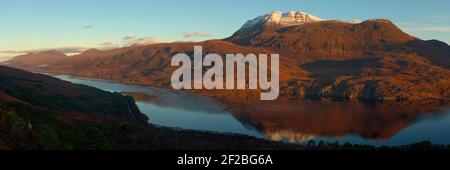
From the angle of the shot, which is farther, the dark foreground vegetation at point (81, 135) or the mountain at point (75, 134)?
the dark foreground vegetation at point (81, 135)

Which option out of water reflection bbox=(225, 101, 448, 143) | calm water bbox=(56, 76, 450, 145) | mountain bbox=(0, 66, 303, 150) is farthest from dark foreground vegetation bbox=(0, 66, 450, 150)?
water reflection bbox=(225, 101, 448, 143)

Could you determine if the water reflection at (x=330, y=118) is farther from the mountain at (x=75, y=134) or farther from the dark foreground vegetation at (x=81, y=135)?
the mountain at (x=75, y=134)

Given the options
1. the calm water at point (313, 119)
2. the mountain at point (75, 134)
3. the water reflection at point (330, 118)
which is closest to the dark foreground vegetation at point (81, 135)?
the mountain at point (75, 134)

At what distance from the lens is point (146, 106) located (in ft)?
569

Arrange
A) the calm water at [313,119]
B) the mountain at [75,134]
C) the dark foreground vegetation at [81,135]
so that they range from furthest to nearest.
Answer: the calm water at [313,119], the dark foreground vegetation at [81,135], the mountain at [75,134]

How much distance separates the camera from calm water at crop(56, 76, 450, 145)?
379 feet

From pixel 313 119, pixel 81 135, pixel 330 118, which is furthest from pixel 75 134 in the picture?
pixel 330 118

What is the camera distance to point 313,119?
14450 cm

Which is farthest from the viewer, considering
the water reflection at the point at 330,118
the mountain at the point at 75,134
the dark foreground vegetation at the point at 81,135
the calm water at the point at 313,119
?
the water reflection at the point at 330,118

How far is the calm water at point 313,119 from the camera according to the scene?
116m

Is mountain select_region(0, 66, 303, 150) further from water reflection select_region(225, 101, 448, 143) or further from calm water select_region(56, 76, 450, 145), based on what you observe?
water reflection select_region(225, 101, 448, 143)

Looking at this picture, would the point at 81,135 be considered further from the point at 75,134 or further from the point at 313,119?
the point at 313,119
